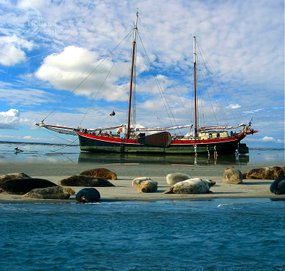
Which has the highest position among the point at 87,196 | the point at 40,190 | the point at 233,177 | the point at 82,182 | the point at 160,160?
the point at 160,160

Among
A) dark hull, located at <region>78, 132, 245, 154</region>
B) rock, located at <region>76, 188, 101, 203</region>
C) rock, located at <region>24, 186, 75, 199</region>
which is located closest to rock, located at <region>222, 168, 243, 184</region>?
rock, located at <region>76, 188, 101, 203</region>

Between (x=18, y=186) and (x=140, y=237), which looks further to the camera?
(x=18, y=186)

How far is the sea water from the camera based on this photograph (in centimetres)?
577

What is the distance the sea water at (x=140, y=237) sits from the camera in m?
5.77

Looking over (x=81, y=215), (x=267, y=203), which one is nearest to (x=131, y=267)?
(x=81, y=215)

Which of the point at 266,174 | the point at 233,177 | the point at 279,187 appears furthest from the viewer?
the point at 266,174

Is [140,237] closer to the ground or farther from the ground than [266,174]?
closer to the ground

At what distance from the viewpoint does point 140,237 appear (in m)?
7.32

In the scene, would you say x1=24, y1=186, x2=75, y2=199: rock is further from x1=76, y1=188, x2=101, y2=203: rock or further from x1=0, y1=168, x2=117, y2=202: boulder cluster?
x1=76, y1=188, x2=101, y2=203: rock

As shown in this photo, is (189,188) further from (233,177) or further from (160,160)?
(160,160)

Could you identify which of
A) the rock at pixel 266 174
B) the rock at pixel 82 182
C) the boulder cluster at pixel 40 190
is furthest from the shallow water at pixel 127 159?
the boulder cluster at pixel 40 190

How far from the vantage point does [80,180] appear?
15586mm

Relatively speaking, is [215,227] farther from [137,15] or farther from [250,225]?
[137,15]

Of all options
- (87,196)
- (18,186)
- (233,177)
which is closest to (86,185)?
(18,186)
